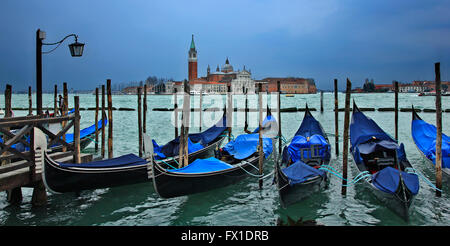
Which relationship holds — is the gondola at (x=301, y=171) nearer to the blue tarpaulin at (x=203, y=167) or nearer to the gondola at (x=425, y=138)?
the blue tarpaulin at (x=203, y=167)

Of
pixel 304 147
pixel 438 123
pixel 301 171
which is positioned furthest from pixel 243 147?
pixel 438 123

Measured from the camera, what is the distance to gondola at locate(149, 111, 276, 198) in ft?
13.1

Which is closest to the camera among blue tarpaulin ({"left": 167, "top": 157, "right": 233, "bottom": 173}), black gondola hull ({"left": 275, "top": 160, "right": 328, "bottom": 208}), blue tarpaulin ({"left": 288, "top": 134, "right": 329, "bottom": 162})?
black gondola hull ({"left": 275, "top": 160, "right": 328, "bottom": 208})

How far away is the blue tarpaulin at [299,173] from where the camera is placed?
13.2 ft

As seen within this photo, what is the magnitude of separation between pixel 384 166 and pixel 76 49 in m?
4.57

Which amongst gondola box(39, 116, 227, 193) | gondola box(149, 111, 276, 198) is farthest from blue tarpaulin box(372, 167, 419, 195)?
gondola box(39, 116, 227, 193)

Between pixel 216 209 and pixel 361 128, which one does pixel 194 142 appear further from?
pixel 361 128

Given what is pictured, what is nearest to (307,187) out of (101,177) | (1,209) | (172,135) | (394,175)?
(394,175)

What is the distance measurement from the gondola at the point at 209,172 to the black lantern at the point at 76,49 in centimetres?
199

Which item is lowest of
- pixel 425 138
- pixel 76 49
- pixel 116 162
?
pixel 116 162

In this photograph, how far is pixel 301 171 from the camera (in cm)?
425

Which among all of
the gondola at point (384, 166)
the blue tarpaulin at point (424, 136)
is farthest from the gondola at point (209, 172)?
the blue tarpaulin at point (424, 136)

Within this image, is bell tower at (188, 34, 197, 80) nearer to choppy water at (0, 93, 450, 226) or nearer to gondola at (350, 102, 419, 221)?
gondola at (350, 102, 419, 221)

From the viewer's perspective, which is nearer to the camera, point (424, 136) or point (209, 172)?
point (209, 172)
